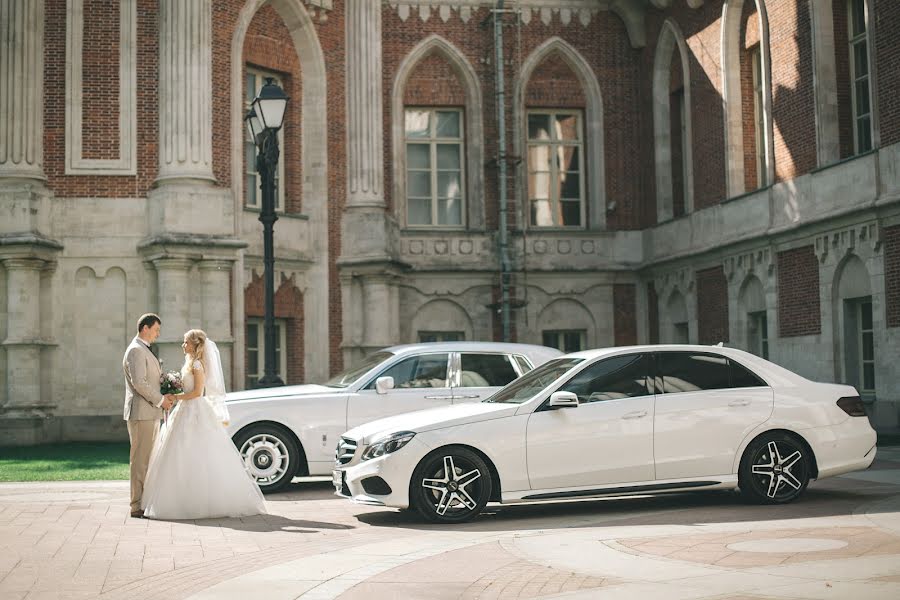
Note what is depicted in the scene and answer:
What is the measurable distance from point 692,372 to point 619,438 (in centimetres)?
106

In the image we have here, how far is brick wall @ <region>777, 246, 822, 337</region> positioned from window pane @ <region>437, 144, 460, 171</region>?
9.12 metres

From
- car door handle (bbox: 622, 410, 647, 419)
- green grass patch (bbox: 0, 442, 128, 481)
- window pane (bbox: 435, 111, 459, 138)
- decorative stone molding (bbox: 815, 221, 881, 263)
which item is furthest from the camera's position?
window pane (bbox: 435, 111, 459, 138)

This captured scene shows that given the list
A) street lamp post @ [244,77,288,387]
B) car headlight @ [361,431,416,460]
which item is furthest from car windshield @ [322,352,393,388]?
car headlight @ [361,431,416,460]

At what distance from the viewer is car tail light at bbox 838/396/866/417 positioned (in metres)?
11.7

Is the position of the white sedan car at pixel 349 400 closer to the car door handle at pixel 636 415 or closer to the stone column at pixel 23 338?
the car door handle at pixel 636 415

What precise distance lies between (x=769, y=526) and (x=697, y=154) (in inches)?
739

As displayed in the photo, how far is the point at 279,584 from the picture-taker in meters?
7.80

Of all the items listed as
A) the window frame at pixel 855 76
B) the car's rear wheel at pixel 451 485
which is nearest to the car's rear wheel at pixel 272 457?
the car's rear wheel at pixel 451 485

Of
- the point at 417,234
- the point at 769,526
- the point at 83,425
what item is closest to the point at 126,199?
the point at 83,425

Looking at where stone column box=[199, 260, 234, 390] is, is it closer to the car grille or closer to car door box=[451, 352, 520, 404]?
car door box=[451, 352, 520, 404]

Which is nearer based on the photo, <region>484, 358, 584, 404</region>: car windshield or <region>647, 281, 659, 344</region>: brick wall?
<region>484, 358, 584, 404</region>: car windshield

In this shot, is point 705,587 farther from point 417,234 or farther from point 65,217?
point 417,234

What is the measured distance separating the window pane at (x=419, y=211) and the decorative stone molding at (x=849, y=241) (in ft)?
33.9

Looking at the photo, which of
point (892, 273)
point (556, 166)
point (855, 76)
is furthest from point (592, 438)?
point (556, 166)
